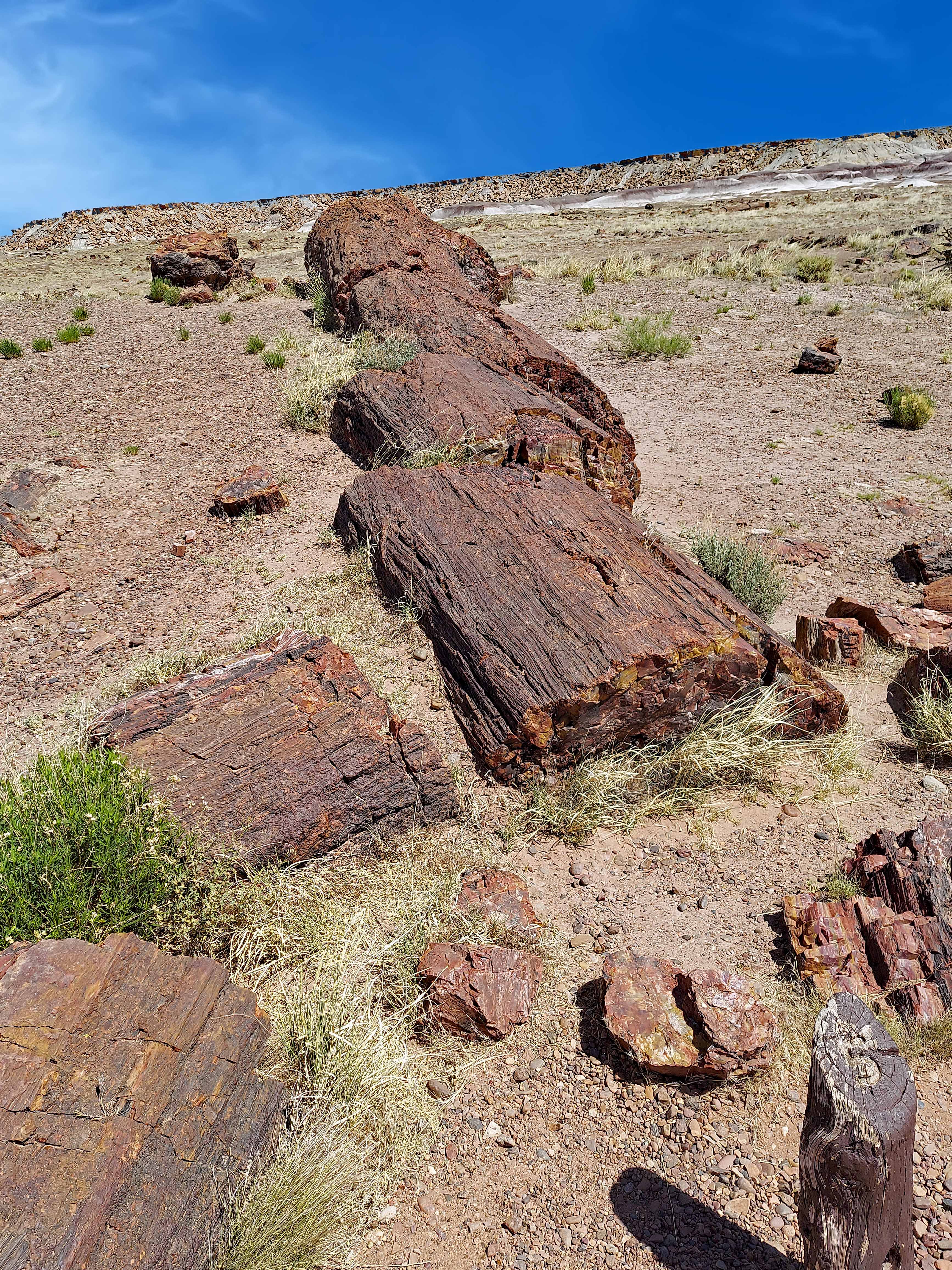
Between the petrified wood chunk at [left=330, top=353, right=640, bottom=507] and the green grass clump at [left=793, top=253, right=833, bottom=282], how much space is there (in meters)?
11.3

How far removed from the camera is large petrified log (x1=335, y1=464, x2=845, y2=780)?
154 inches

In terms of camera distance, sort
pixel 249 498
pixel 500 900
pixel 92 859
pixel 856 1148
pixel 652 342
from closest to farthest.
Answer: pixel 856 1148 → pixel 92 859 → pixel 500 900 → pixel 249 498 → pixel 652 342

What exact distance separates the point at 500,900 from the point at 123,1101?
1.67m

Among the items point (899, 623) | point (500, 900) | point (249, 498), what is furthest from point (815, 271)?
point (500, 900)

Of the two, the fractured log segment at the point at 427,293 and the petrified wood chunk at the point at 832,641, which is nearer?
the petrified wood chunk at the point at 832,641

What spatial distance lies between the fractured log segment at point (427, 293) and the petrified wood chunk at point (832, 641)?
3411 millimetres

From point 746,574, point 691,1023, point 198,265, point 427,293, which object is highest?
point 198,265

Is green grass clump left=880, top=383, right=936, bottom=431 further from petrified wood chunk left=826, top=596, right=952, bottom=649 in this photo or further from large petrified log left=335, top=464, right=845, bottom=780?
large petrified log left=335, top=464, right=845, bottom=780

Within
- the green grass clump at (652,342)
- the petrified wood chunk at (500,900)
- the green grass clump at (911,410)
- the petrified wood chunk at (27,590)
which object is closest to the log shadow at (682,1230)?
the petrified wood chunk at (500,900)

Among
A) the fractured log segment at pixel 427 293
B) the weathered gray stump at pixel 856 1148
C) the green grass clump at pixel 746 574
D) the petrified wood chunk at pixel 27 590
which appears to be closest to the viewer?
the weathered gray stump at pixel 856 1148

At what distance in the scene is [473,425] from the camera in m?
6.55

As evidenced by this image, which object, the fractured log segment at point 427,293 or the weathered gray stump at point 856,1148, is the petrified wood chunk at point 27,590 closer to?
the fractured log segment at point 427,293

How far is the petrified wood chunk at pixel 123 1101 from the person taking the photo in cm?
178

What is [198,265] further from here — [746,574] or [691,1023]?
[691,1023]
